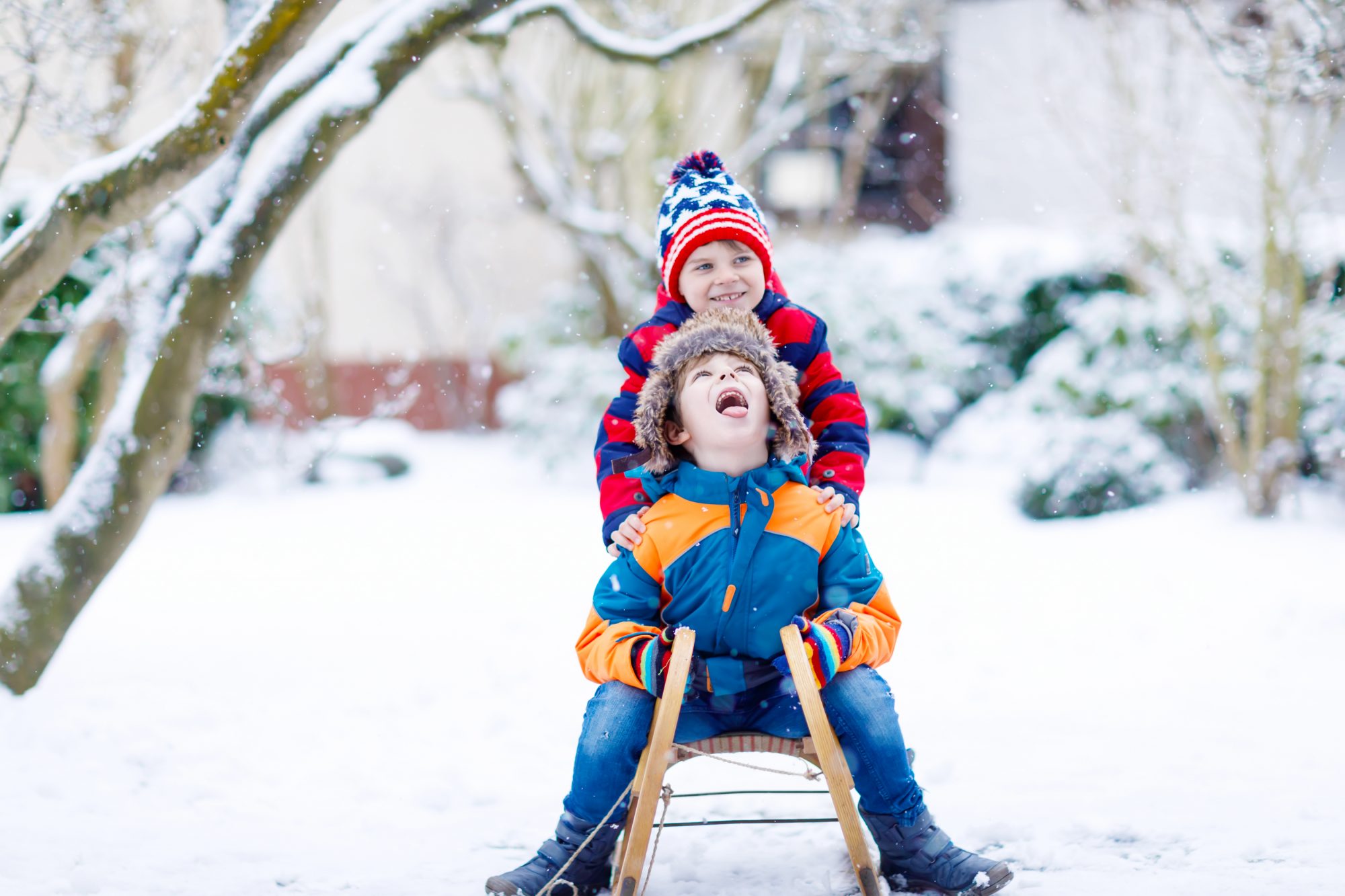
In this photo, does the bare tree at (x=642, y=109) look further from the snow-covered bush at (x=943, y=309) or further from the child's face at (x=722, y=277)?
the child's face at (x=722, y=277)

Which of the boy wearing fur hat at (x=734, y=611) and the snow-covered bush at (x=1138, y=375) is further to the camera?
the snow-covered bush at (x=1138, y=375)

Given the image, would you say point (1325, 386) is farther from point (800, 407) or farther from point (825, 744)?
point (825, 744)

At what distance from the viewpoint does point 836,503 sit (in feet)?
7.59

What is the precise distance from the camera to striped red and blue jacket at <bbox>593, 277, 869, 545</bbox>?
8.10 feet

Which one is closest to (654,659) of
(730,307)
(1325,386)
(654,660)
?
(654,660)

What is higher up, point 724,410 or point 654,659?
point 724,410

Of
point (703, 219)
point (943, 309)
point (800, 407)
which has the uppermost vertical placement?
point (943, 309)

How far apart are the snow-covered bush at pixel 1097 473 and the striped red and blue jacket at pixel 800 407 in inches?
197

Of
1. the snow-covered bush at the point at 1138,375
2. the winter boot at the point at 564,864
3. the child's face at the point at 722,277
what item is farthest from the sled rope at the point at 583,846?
the snow-covered bush at the point at 1138,375

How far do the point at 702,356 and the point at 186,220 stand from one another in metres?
2.71

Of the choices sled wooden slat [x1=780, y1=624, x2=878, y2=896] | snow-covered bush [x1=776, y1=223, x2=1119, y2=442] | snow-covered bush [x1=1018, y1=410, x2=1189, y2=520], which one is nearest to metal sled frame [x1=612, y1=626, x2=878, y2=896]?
sled wooden slat [x1=780, y1=624, x2=878, y2=896]

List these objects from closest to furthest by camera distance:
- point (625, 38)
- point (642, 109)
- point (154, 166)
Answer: point (154, 166), point (625, 38), point (642, 109)

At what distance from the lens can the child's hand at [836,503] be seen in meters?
2.31

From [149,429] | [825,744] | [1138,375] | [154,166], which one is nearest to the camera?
[825,744]
